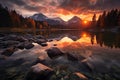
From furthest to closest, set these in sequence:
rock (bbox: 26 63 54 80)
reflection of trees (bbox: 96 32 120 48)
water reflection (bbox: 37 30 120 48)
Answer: water reflection (bbox: 37 30 120 48)
reflection of trees (bbox: 96 32 120 48)
rock (bbox: 26 63 54 80)

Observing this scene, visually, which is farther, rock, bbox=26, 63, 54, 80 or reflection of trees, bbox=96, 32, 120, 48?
reflection of trees, bbox=96, 32, 120, 48

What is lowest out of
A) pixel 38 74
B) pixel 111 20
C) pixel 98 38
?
pixel 98 38

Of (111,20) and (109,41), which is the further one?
(111,20)

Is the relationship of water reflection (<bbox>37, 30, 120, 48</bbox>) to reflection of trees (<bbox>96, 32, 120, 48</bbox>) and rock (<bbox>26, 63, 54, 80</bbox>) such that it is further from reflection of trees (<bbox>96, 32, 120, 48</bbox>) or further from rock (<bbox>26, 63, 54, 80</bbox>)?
rock (<bbox>26, 63, 54, 80</bbox>)

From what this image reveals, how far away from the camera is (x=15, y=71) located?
7.82m

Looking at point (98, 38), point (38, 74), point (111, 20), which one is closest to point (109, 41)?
point (98, 38)

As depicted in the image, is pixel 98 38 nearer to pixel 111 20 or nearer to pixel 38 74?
pixel 38 74

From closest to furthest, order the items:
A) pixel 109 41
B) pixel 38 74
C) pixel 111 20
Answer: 1. pixel 38 74
2. pixel 109 41
3. pixel 111 20

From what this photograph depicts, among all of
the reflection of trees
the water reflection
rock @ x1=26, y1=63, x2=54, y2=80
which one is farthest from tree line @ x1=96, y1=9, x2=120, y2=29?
rock @ x1=26, y1=63, x2=54, y2=80

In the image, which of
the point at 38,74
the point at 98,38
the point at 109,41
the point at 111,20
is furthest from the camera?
the point at 111,20

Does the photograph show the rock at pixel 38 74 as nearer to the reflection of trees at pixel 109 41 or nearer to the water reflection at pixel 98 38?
the water reflection at pixel 98 38

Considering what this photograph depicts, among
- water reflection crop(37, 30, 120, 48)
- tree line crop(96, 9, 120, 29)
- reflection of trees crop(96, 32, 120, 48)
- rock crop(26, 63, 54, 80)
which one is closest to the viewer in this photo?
rock crop(26, 63, 54, 80)

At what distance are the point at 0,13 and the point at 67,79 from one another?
244ft

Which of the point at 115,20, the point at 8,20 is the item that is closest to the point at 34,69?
the point at 8,20
